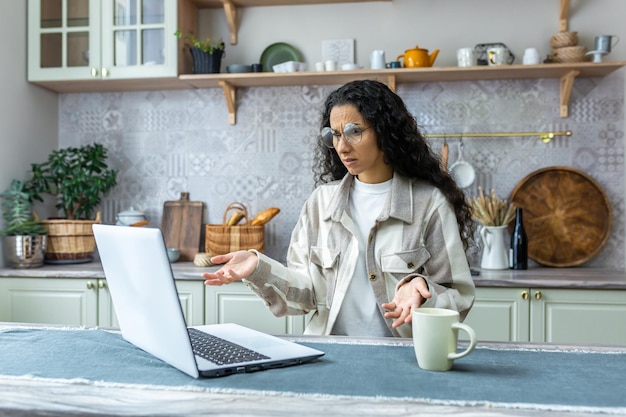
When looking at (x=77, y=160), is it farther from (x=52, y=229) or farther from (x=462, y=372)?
(x=462, y=372)

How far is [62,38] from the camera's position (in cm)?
317

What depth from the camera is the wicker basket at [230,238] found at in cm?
301

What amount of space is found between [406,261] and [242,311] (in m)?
1.25

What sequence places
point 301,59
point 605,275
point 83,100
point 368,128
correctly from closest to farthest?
point 368,128
point 605,275
point 301,59
point 83,100

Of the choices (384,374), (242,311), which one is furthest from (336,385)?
(242,311)

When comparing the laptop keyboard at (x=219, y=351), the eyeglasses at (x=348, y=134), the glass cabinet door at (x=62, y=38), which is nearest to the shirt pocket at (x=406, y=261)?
the eyeglasses at (x=348, y=134)

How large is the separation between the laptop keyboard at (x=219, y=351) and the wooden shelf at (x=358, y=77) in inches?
75.8

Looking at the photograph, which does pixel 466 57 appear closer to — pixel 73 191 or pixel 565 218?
pixel 565 218

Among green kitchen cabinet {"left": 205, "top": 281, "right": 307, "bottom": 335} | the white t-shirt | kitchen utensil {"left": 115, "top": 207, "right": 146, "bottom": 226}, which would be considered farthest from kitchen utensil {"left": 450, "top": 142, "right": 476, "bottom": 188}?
kitchen utensil {"left": 115, "top": 207, "right": 146, "bottom": 226}

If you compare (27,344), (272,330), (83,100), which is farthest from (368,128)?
(83,100)

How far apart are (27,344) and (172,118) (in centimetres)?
222

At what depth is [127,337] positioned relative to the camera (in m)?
1.30

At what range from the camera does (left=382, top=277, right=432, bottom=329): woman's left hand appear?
1203 millimetres

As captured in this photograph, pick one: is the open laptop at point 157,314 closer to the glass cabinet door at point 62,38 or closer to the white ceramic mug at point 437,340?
the white ceramic mug at point 437,340
